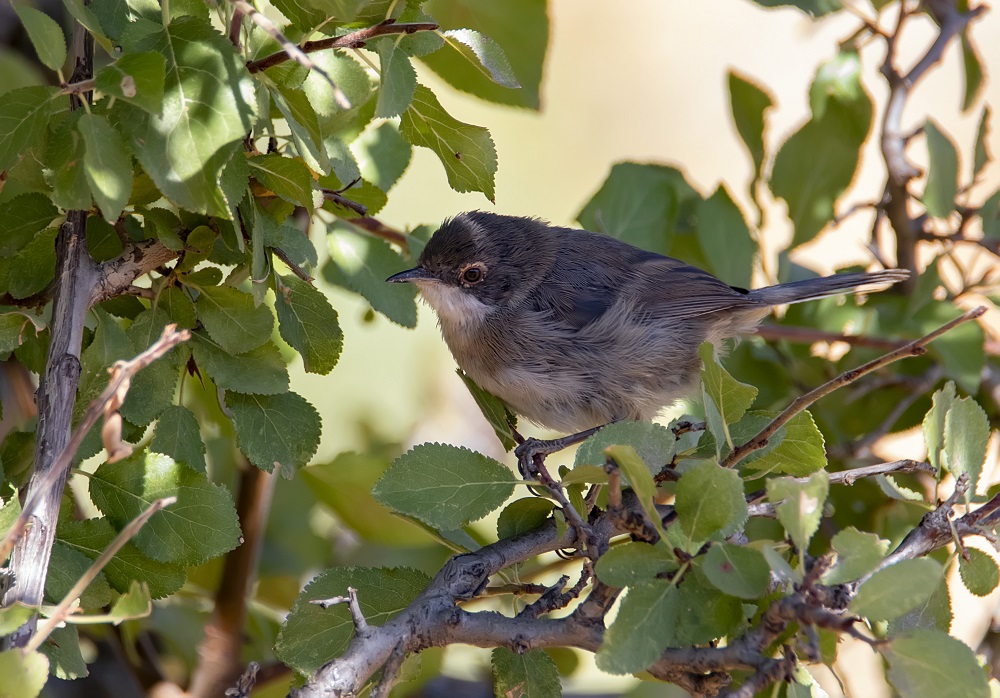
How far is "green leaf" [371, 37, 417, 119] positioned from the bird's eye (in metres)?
1.66

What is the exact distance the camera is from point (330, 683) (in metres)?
1.62

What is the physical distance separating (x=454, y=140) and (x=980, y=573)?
1416 millimetres

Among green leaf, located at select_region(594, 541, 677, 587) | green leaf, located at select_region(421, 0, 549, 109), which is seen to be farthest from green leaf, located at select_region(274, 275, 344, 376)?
green leaf, located at select_region(421, 0, 549, 109)

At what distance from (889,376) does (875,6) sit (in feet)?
4.26

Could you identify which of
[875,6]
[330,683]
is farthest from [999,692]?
[875,6]

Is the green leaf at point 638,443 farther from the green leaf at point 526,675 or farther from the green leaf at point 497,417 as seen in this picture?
the green leaf at point 497,417

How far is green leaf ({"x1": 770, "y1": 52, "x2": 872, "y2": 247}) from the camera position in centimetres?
344

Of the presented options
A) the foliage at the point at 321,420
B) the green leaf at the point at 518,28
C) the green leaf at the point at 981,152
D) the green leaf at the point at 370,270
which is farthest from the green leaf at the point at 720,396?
the green leaf at the point at 981,152

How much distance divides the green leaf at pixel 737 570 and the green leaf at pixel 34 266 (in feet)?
4.65

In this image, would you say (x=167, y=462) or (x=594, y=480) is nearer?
(x=594, y=480)

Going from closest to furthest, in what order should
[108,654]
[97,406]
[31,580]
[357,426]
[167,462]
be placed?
1. [97,406]
2. [31,580]
3. [167,462]
4. [108,654]
5. [357,426]

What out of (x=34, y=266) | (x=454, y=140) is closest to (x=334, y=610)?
(x=34, y=266)

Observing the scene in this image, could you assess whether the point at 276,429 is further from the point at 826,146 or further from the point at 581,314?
the point at 826,146

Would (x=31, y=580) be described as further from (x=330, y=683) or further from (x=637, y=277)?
(x=637, y=277)
